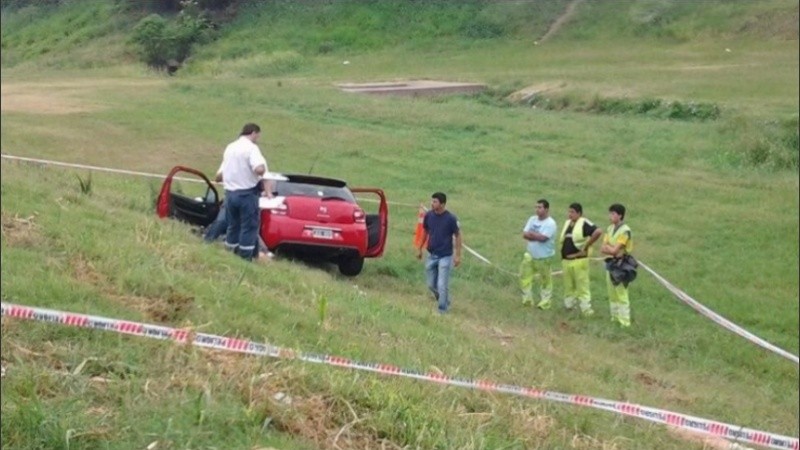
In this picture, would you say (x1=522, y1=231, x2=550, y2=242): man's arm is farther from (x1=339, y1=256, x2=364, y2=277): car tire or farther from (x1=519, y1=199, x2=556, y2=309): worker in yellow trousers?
(x1=339, y1=256, x2=364, y2=277): car tire

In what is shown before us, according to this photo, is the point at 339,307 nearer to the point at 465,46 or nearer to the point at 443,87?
the point at 465,46

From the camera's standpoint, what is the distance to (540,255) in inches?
530

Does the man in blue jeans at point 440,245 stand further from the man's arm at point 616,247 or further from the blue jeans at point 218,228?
the blue jeans at point 218,228

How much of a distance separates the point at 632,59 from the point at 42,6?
7069mm

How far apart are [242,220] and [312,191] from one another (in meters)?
1.90

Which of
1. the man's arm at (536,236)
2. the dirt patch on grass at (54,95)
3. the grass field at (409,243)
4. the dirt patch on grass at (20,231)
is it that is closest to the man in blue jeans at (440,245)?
the grass field at (409,243)

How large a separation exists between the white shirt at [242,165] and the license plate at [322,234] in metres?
1.81

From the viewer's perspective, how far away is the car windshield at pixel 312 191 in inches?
452

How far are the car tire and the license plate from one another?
47 cm

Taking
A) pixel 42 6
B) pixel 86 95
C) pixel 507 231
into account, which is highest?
pixel 42 6

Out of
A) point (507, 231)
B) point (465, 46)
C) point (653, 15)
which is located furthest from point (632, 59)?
point (507, 231)

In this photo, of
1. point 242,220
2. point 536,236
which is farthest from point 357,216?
point 536,236

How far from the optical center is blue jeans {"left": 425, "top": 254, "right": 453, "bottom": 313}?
464 inches

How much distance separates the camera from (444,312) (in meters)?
11.3
